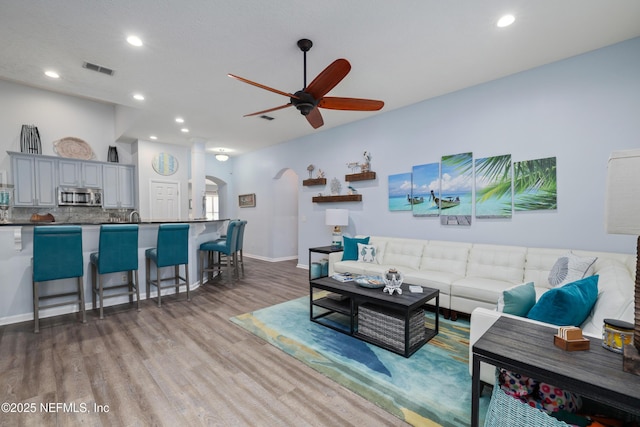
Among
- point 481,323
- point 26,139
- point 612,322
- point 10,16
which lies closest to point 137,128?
point 26,139

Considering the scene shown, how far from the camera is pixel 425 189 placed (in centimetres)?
429

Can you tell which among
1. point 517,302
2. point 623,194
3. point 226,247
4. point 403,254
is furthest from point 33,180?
point 623,194

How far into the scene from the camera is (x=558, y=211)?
3.21 m

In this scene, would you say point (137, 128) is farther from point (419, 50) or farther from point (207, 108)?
point (419, 50)

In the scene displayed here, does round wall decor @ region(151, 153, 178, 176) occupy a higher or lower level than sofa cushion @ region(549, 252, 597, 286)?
higher

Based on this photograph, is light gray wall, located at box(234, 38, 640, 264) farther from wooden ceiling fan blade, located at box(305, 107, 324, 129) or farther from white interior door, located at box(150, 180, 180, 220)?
white interior door, located at box(150, 180, 180, 220)

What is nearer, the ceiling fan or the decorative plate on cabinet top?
the ceiling fan

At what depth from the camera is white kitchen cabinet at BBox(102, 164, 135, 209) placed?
5.92 meters

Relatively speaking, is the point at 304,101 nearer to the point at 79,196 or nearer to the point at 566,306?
the point at 566,306

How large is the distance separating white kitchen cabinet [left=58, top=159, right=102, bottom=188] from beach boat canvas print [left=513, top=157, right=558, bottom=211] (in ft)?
24.7

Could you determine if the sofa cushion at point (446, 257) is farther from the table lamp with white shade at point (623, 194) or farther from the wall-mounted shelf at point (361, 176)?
the table lamp with white shade at point (623, 194)

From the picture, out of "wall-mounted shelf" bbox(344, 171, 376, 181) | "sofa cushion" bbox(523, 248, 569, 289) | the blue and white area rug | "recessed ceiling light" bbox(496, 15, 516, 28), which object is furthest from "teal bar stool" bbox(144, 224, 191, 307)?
"sofa cushion" bbox(523, 248, 569, 289)

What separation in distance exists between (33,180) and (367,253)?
6.19 meters

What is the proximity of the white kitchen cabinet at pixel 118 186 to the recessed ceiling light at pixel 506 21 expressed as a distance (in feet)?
23.3
